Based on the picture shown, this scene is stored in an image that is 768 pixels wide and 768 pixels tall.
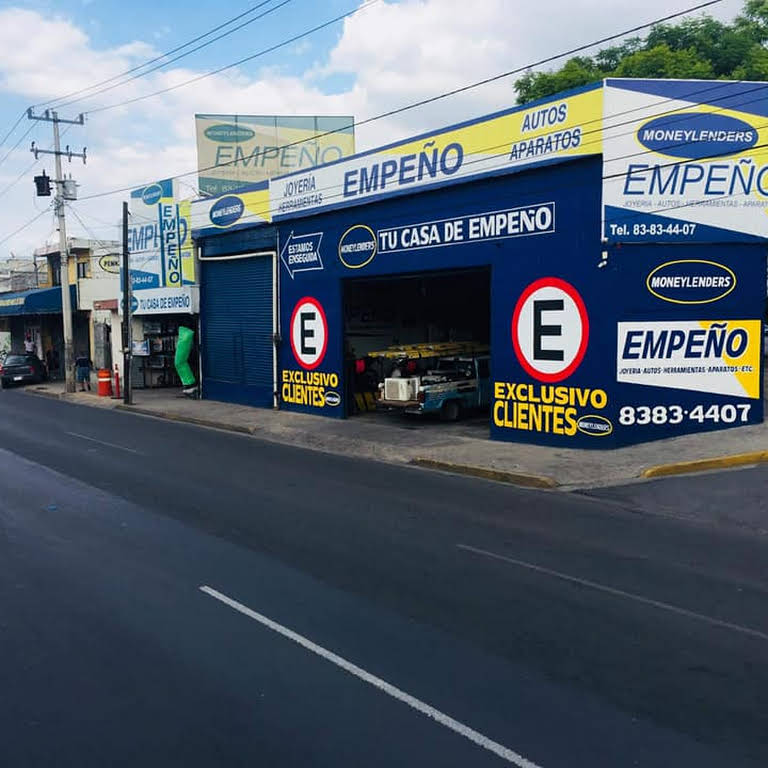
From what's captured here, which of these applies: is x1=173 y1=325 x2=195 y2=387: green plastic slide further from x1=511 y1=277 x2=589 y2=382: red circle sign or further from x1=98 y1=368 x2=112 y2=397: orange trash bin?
x1=511 y1=277 x2=589 y2=382: red circle sign

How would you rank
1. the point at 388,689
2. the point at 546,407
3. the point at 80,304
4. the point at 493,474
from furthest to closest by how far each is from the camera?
the point at 80,304 < the point at 546,407 < the point at 493,474 < the point at 388,689

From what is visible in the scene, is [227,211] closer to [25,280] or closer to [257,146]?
[257,146]

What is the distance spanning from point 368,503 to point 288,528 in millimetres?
1852

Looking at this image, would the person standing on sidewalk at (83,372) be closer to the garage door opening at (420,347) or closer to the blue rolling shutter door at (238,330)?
the blue rolling shutter door at (238,330)

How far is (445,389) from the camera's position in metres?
20.4

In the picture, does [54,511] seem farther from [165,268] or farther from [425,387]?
[165,268]

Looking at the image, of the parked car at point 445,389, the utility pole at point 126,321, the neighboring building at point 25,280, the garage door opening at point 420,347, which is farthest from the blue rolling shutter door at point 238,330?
the neighboring building at point 25,280

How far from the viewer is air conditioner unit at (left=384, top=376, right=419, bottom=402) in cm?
1994

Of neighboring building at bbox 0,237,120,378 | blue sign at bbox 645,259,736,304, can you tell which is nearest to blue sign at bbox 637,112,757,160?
blue sign at bbox 645,259,736,304

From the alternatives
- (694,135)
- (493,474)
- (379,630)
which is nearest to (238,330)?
(493,474)

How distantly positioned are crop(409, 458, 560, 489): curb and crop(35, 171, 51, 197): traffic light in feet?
82.6

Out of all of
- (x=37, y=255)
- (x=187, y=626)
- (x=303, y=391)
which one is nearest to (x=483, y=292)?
(x=303, y=391)

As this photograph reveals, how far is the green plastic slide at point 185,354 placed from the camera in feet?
94.1

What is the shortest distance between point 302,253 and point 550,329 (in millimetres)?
9672
